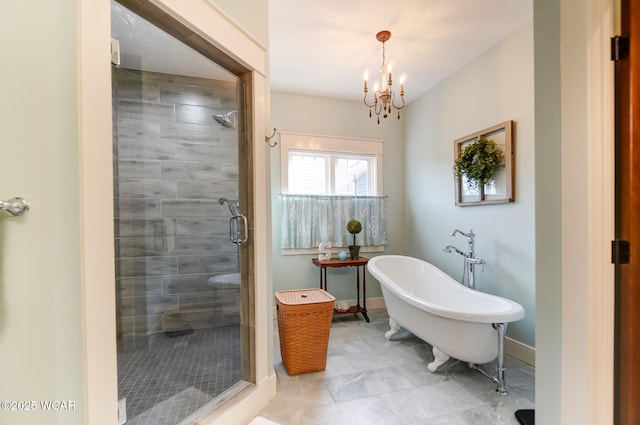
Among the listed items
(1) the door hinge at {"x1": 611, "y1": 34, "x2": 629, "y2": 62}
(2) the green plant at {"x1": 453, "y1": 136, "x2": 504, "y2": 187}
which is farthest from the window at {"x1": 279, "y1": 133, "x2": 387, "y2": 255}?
(1) the door hinge at {"x1": 611, "y1": 34, "x2": 629, "y2": 62}

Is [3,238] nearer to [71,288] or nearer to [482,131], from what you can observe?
[71,288]

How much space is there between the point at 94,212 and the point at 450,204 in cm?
304

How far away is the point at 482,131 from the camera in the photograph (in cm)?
259

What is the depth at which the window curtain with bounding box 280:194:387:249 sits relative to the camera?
10.7 feet

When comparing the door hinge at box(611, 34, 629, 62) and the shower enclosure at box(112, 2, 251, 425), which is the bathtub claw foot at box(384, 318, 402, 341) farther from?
the door hinge at box(611, 34, 629, 62)

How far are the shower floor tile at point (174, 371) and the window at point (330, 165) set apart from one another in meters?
1.78

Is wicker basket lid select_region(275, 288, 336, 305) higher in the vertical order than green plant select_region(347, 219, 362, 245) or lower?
lower

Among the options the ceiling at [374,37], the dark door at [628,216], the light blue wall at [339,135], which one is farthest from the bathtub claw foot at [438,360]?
the ceiling at [374,37]

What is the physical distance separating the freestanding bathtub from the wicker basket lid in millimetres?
623

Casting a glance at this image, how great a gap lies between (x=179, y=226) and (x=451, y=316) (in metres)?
2.56

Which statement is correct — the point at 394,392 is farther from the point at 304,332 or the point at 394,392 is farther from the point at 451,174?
the point at 451,174

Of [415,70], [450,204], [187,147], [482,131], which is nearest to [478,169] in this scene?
[482,131]

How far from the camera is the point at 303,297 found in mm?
2182

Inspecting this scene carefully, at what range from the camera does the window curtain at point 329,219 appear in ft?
10.7
